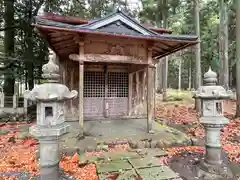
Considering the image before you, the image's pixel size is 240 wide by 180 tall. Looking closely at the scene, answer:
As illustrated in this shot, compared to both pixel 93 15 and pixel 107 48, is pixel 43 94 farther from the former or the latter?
pixel 93 15

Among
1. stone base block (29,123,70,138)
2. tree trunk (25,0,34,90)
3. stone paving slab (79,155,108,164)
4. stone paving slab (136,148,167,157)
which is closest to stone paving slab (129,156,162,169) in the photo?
stone paving slab (136,148,167,157)

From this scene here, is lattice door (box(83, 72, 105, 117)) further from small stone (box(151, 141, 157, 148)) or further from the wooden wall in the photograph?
small stone (box(151, 141, 157, 148))

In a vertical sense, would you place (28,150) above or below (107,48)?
below

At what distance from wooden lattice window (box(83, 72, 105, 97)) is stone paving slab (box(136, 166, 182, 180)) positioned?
4963 millimetres

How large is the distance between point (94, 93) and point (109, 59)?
9.65ft

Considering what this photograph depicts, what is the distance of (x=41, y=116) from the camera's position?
377cm

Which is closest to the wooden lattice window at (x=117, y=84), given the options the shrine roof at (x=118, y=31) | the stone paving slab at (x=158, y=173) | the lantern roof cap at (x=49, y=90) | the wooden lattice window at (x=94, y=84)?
the wooden lattice window at (x=94, y=84)

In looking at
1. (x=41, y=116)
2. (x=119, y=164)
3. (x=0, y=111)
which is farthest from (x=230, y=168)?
(x=0, y=111)

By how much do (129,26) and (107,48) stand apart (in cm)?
107

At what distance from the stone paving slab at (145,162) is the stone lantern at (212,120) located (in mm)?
1020

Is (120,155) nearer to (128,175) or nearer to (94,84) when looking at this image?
(128,175)

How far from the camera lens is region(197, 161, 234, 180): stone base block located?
437 cm

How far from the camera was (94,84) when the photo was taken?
879 cm

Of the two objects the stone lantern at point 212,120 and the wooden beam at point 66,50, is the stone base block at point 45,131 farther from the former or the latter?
the wooden beam at point 66,50
